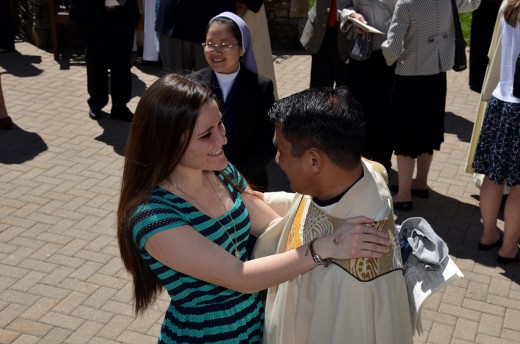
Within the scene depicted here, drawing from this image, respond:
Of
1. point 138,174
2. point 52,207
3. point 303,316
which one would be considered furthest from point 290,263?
point 52,207

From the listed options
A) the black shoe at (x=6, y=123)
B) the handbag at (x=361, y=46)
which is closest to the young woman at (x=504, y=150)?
the handbag at (x=361, y=46)

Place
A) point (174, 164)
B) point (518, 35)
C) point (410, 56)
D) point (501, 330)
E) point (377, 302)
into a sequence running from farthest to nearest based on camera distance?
point (410, 56)
point (518, 35)
point (501, 330)
point (174, 164)
point (377, 302)

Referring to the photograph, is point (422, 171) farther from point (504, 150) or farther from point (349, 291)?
point (349, 291)

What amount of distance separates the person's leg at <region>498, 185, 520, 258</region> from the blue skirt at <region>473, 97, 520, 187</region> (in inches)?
4.1

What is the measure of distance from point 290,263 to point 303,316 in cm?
23

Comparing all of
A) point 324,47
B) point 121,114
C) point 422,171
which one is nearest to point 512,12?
point 422,171

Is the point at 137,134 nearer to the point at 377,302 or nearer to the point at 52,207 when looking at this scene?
the point at 377,302

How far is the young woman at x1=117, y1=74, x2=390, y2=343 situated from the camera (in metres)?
2.61

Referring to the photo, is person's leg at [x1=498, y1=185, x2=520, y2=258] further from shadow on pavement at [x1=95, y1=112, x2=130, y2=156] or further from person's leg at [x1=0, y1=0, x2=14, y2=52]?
person's leg at [x1=0, y1=0, x2=14, y2=52]

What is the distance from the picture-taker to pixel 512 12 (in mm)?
5152

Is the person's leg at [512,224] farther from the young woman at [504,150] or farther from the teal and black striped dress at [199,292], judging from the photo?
the teal and black striped dress at [199,292]

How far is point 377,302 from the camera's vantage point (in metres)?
2.55

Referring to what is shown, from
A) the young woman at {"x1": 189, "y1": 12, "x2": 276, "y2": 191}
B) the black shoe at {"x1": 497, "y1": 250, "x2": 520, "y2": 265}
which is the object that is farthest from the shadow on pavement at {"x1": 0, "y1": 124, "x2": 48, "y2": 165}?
the black shoe at {"x1": 497, "y1": 250, "x2": 520, "y2": 265}

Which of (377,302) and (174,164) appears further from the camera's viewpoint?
(174,164)
